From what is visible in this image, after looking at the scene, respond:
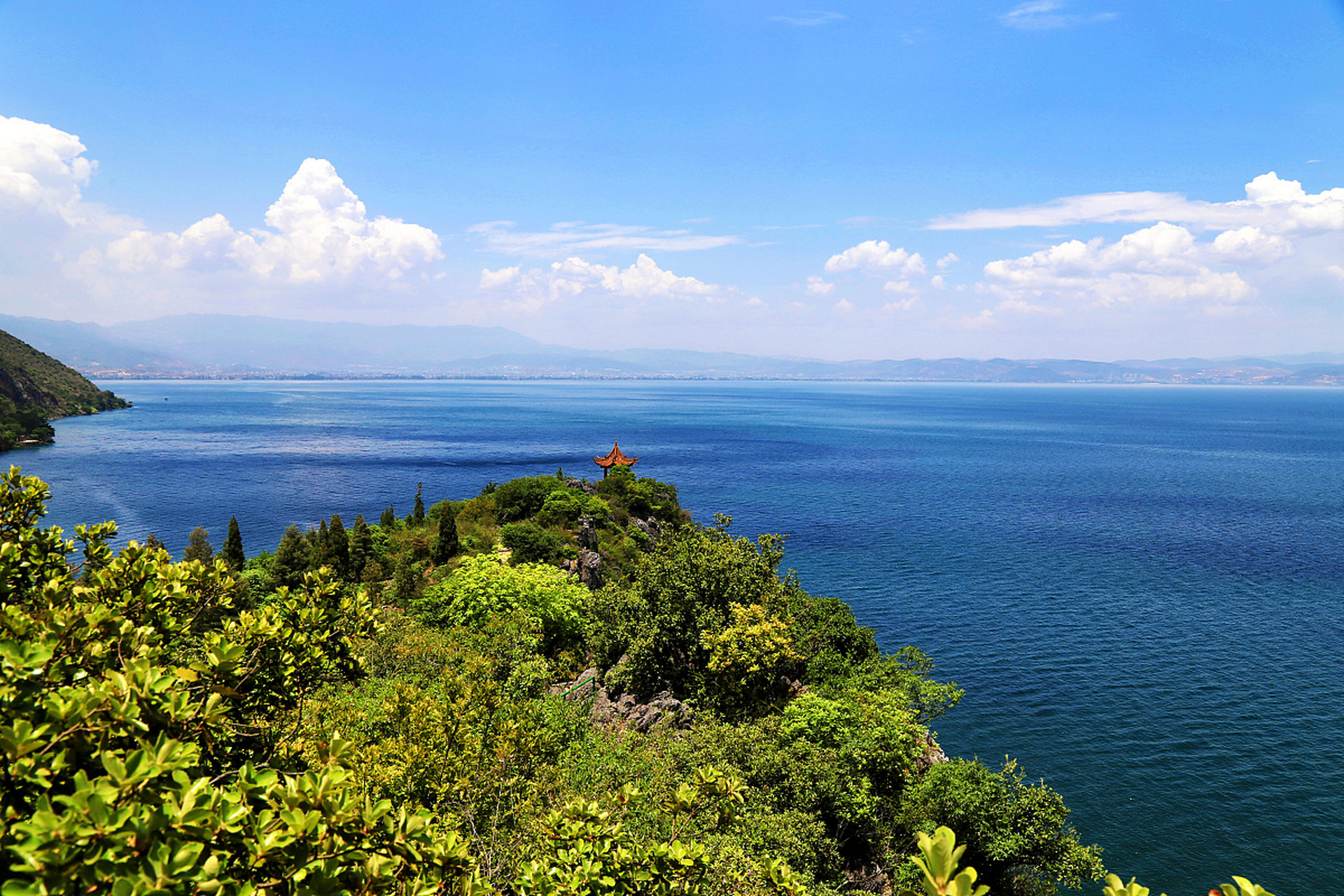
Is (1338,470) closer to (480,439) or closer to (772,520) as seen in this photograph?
(772,520)

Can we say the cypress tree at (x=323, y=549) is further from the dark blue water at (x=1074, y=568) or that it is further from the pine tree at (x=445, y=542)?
the dark blue water at (x=1074, y=568)

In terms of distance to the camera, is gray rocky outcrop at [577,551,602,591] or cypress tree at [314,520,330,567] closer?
gray rocky outcrop at [577,551,602,591]

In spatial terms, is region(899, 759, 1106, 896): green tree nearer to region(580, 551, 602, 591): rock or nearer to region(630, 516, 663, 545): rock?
region(580, 551, 602, 591): rock

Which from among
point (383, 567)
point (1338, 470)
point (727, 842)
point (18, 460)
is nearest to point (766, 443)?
point (1338, 470)

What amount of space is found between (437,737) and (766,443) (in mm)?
158482

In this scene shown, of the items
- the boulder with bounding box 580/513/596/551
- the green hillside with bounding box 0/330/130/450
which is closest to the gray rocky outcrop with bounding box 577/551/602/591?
the boulder with bounding box 580/513/596/551

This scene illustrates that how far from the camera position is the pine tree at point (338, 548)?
2235 inches

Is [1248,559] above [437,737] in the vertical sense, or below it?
below

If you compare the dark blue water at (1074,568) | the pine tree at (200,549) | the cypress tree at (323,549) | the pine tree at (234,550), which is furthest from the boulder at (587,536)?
the pine tree at (200,549)

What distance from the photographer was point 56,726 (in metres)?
5.80

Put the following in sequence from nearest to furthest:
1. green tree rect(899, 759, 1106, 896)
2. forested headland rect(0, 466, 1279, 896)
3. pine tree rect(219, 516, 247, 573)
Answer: forested headland rect(0, 466, 1279, 896), green tree rect(899, 759, 1106, 896), pine tree rect(219, 516, 247, 573)

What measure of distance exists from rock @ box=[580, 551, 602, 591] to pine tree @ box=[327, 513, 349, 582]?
66.0ft

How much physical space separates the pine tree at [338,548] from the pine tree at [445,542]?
7.03m

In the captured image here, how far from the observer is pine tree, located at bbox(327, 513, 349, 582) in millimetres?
56781
